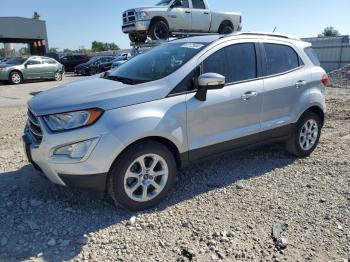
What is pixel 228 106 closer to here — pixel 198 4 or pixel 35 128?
pixel 35 128

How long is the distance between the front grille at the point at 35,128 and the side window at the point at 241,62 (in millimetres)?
2163

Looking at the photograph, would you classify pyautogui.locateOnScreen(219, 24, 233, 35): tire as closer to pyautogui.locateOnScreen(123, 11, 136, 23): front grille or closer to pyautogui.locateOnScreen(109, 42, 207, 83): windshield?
pyautogui.locateOnScreen(123, 11, 136, 23): front grille

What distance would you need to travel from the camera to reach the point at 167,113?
3.58 meters

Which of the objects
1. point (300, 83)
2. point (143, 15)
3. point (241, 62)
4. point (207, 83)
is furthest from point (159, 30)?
point (207, 83)

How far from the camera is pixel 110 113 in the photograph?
330cm

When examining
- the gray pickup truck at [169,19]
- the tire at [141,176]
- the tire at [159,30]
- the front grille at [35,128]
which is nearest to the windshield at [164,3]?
the gray pickup truck at [169,19]

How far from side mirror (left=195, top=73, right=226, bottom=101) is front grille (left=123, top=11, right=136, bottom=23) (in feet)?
30.4

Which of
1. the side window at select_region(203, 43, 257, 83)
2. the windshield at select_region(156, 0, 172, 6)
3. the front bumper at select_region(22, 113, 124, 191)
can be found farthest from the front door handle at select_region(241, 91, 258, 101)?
the windshield at select_region(156, 0, 172, 6)

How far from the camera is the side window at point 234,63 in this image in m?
4.07

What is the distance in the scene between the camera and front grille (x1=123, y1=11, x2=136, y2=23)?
1225 cm

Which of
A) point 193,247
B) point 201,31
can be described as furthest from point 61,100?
point 201,31

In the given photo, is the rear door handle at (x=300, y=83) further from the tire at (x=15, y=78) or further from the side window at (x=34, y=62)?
the side window at (x=34, y=62)

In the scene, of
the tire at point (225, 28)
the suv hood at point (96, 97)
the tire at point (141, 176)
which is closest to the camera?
the suv hood at point (96, 97)

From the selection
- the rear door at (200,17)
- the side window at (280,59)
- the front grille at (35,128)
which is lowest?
the front grille at (35,128)
